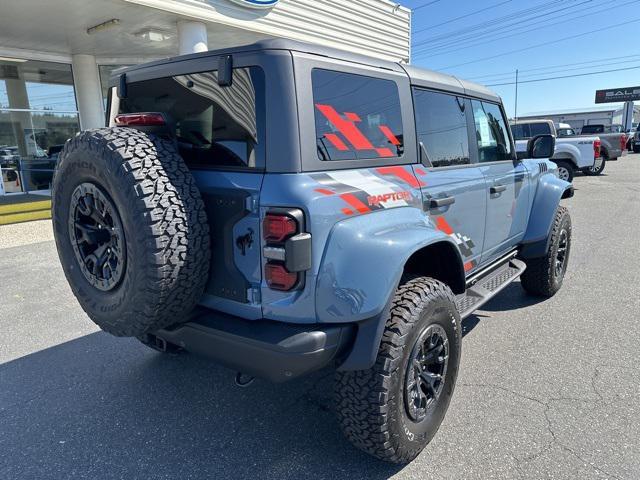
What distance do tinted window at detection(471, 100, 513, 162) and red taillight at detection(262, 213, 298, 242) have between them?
218 centimetres

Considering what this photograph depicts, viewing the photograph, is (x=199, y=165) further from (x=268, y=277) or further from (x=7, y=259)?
(x=7, y=259)

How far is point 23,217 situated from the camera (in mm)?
8688

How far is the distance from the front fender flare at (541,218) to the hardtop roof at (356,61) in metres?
1.10

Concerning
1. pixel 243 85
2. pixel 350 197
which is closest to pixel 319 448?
pixel 350 197

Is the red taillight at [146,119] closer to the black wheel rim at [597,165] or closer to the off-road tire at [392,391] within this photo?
the off-road tire at [392,391]

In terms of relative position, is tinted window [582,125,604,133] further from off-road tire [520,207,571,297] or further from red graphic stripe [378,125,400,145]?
red graphic stripe [378,125,400,145]

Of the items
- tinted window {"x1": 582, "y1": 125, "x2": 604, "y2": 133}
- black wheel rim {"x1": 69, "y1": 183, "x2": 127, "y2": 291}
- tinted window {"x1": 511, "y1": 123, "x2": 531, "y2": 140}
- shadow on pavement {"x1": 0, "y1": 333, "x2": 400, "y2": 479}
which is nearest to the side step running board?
shadow on pavement {"x1": 0, "y1": 333, "x2": 400, "y2": 479}

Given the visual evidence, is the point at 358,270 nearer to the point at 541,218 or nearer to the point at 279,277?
the point at 279,277

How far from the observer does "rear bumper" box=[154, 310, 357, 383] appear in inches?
75.9

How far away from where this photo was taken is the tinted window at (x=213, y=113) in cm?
205

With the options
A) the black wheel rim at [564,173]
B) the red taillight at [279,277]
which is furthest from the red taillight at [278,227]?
the black wheel rim at [564,173]

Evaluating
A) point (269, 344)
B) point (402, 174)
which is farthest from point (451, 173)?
point (269, 344)

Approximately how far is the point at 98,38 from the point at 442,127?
31.1 feet

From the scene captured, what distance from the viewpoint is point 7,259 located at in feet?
22.4
